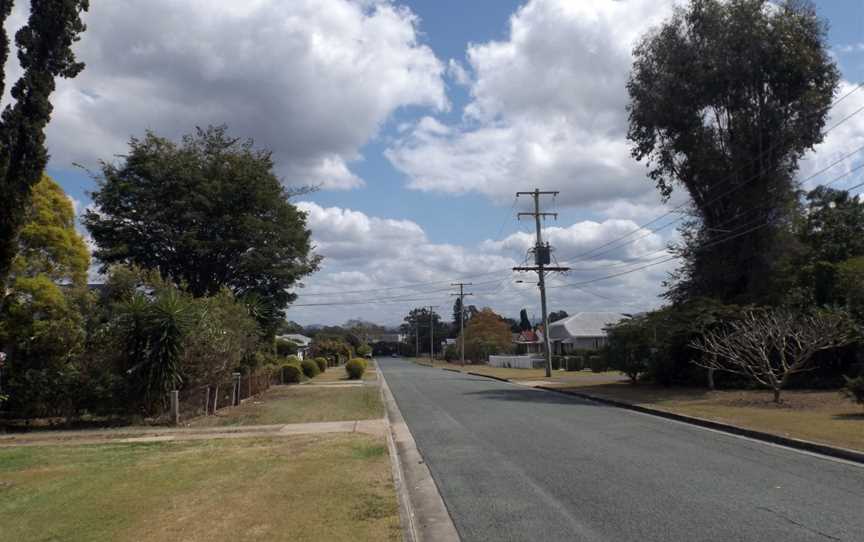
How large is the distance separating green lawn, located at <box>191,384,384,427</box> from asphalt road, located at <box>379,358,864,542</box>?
4.09m

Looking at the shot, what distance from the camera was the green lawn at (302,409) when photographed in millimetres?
19312

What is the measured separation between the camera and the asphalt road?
729 centimetres

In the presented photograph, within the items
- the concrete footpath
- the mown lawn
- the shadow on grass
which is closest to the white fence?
the shadow on grass

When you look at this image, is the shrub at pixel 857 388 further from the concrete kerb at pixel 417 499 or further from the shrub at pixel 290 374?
the shrub at pixel 290 374

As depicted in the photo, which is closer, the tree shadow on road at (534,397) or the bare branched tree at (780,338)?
the bare branched tree at (780,338)

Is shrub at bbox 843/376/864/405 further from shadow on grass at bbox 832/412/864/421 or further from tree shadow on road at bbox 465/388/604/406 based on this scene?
tree shadow on road at bbox 465/388/604/406

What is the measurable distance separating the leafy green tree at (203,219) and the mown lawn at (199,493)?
54.2ft

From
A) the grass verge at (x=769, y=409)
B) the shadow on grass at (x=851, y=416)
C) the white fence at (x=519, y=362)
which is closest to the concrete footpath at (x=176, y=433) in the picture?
the grass verge at (x=769, y=409)

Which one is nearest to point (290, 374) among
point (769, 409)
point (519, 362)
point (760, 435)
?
point (769, 409)

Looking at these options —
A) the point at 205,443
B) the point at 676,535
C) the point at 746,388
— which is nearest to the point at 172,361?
the point at 205,443

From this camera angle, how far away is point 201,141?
3212 centimetres

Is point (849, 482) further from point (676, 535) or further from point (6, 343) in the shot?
point (6, 343)

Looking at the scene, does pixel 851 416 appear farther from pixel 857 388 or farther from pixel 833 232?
pixel 833 232

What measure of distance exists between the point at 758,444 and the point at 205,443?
1045 cm
